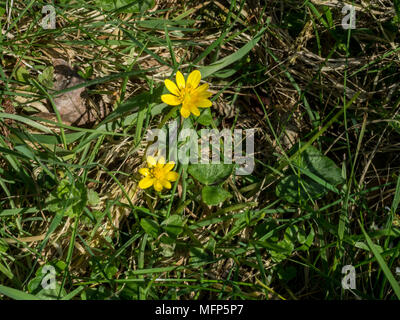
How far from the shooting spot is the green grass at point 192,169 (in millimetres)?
2051

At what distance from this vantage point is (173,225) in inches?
81.0

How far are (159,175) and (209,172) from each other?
0.89 feet

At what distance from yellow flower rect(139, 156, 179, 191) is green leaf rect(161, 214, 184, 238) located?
0.16 metres

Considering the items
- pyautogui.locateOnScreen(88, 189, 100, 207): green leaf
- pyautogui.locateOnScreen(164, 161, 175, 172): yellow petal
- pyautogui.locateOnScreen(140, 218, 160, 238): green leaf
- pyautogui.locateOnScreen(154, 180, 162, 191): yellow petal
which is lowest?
pyautogui.locateOnScreen(140, 218, 160, 238): green leaf

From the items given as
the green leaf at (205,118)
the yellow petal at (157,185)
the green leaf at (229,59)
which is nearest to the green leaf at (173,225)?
the yellow petal at (157,185)

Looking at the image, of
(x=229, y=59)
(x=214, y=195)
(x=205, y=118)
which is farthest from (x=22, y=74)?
(x=214, y=195)

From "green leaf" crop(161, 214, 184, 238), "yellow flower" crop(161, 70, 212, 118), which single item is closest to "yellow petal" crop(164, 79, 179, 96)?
"yellow flower" crop(161, 70, 212, 118)

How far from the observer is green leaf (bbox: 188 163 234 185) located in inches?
84.6

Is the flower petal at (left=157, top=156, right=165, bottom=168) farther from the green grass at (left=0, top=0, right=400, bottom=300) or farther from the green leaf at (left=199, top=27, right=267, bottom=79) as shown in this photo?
the green leaf at (left=199, top=27, right=267, bottom=79)

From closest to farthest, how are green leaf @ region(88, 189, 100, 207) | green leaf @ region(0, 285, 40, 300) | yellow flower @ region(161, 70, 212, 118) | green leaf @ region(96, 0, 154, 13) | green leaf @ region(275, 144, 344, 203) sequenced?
green leaf @ region(0, 285, 40, 300), yellow flower @ region(161, 70, 212, 118), green leaf @ region(88, 189, 100, 207), green leaf @ region(275, 144, 344, 203), green leaf @ region(96, 0, 154, 13)

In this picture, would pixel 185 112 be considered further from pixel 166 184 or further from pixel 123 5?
pixel 123 5
